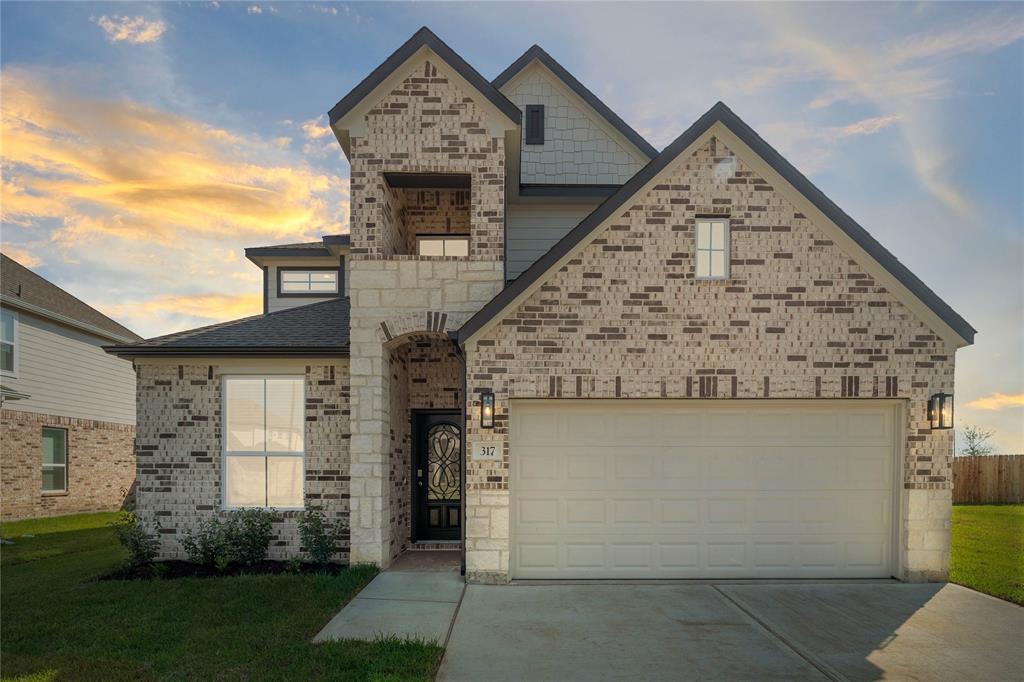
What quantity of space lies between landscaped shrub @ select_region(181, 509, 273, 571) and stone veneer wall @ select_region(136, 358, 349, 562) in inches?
7.9

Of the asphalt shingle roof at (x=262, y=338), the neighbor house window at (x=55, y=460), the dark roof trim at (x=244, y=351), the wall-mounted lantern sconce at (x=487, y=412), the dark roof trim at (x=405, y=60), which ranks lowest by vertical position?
the neighbor house window at (x=55, y=460)

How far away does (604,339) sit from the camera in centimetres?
827

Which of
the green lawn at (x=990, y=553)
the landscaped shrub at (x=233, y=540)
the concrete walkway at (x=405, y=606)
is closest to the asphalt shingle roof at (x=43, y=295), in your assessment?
the landscaped shrub at (x=233, y=540)

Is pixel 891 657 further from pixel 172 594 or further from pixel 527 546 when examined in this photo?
pixel 172 594

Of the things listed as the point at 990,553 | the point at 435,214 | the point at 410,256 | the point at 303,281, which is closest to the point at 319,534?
the point at 410,256

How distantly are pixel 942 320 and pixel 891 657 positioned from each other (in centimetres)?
483

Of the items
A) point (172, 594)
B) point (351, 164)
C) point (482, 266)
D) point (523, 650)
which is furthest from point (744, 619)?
point (351, 164)

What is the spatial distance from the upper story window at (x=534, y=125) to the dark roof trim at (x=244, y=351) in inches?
250

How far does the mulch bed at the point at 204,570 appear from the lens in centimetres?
873

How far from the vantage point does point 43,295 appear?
18.1 metres

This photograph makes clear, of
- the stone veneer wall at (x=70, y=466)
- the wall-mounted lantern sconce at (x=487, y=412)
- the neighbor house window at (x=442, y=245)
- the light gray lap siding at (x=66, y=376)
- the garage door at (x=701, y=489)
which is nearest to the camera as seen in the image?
the wall-mounted lantern sconce at (x=487, y=412)

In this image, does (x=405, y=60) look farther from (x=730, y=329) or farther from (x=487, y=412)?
(x=730, y=329)

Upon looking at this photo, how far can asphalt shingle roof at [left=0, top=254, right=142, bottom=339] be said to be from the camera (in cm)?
1686

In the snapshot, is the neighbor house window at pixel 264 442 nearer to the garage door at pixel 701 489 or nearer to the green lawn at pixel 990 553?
the garage door at pixel 701 489
